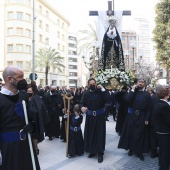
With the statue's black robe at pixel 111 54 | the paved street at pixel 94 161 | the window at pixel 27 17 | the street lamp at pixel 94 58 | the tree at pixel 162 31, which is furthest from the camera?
the window at pixel 27 17

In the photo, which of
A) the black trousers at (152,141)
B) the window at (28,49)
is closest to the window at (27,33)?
the window at (28,49)

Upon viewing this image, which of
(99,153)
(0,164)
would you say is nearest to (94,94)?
(99,153)

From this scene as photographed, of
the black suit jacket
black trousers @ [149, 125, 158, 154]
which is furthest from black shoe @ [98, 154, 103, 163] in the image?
the black suit jacket

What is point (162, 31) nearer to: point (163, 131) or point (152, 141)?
point (152, 141)

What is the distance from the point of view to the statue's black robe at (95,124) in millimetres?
6422

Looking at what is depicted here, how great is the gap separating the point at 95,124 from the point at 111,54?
16.7ft

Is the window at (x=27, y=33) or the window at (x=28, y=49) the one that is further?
the window at (x=27, y=33)

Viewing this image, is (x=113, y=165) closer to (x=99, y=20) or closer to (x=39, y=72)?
(x=99, y=20)

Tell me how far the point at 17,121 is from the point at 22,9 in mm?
42383

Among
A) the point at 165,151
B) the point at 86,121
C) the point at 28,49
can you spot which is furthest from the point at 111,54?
the point at 28,49

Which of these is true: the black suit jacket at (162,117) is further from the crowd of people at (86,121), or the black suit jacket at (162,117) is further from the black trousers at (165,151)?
the black trousers at (165,151)

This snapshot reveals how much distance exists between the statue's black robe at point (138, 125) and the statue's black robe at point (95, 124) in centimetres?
73

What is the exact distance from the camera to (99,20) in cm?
1216

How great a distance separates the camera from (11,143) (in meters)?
3.22
